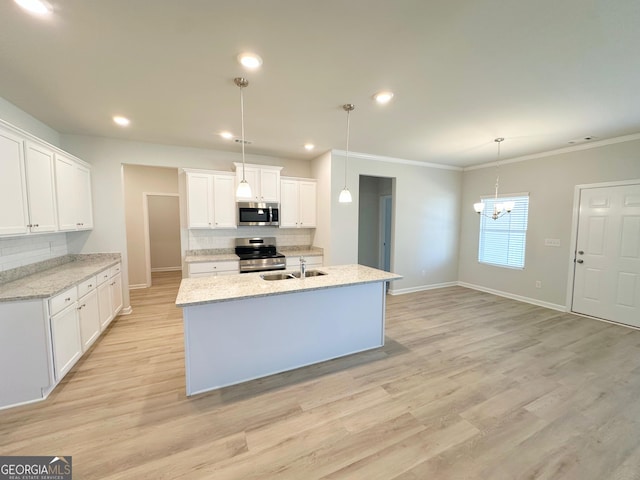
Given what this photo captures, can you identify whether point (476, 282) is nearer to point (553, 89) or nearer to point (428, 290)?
point (428, 290)

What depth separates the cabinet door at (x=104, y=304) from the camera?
3.25 metres

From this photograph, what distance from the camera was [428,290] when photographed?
5.66 metres

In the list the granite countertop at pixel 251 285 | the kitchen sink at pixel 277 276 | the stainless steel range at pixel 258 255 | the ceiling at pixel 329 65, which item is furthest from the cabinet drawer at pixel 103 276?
the kitchen sink at pixel 277 276

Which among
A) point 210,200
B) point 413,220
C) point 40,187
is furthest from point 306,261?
point 40,187

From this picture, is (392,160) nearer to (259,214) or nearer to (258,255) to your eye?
(259,214)

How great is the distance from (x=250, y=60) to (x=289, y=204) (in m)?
2.95

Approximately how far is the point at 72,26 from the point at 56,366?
2.68 meters

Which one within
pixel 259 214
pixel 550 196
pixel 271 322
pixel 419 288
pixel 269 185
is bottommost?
pixel 419 288

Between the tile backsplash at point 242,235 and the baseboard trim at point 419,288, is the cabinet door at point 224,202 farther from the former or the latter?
the baseboard trim at point 419,288

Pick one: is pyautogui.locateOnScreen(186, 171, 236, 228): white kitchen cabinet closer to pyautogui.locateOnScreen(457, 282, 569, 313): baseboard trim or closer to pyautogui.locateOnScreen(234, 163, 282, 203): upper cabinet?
pyautogui.locateOnScreen(234, 163, 282, 203): upper cabinet

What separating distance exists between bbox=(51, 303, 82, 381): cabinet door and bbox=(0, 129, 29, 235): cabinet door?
0.88 metres

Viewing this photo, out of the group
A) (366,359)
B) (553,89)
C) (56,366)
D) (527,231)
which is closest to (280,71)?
(553,89)

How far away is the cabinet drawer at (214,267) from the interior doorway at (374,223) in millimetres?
3267

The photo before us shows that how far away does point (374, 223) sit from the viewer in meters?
6.65
